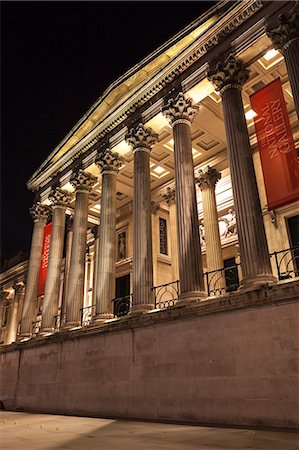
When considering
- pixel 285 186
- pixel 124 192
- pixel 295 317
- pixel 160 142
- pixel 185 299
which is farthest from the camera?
pixel 124 192

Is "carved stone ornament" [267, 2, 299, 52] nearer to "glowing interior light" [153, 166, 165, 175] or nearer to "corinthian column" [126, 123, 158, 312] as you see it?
"corinthian column" [126, 123, 158, 312]

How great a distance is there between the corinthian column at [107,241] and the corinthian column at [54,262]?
4706 millimetres

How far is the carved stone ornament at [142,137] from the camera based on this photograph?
58.1 ft

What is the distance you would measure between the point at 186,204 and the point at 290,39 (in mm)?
6772

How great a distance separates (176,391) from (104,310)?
18.4 ft

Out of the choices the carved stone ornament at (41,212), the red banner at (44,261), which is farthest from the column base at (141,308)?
the carved stone ornament at (41,212)

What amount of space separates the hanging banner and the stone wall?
10.3 ft

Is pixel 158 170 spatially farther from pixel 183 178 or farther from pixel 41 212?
pixel 183 178

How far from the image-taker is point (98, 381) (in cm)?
1485

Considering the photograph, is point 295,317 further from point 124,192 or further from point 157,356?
point 124,192

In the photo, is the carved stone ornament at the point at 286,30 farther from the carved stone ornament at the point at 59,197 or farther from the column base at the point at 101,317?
the carved stone ornament at the point at 59,197

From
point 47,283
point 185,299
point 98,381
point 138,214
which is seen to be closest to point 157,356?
point 185,299

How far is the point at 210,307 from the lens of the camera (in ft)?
38.1

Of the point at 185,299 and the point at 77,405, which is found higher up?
the point at 185,299
